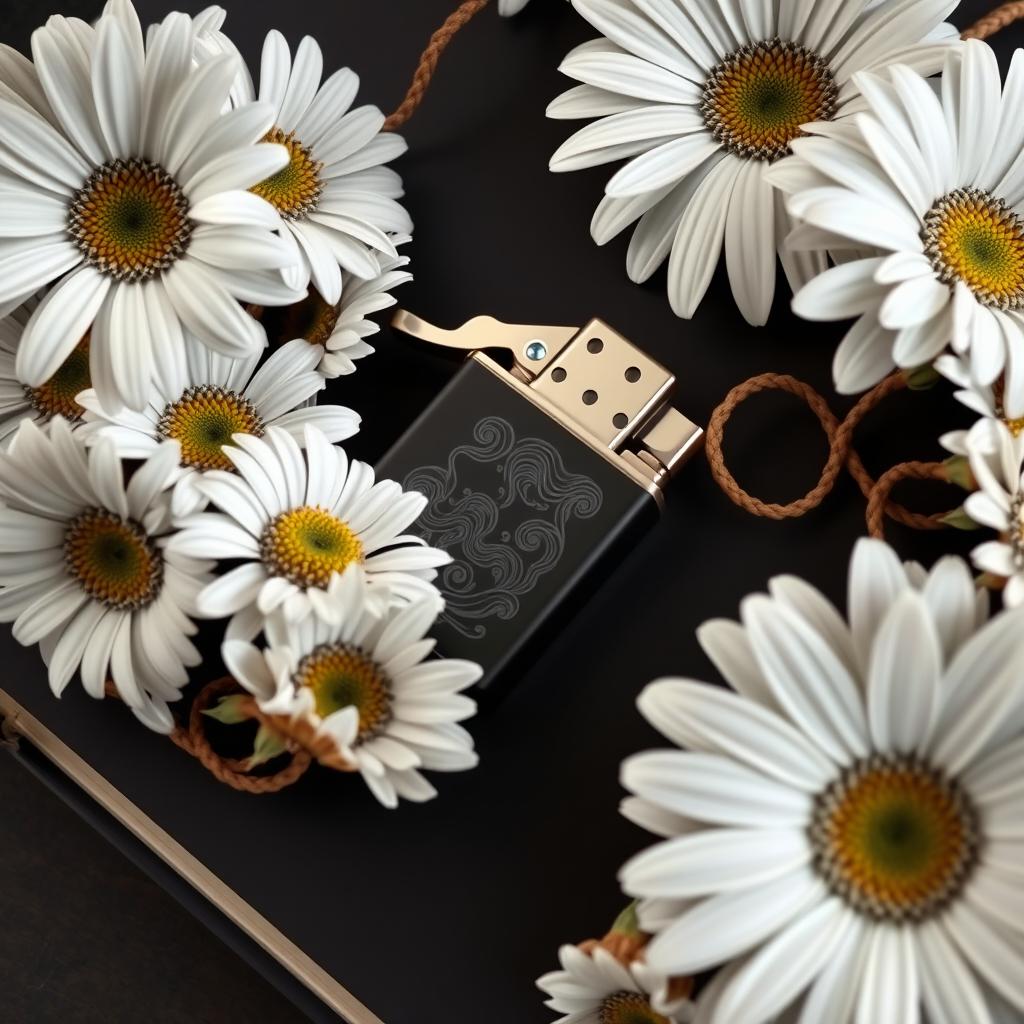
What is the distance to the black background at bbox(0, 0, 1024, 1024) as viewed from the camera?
60 cm

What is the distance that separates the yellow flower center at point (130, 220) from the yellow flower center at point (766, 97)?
0.90 ft

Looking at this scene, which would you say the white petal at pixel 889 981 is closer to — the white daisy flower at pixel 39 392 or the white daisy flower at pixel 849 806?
the white daisy flower at pixel 849 806

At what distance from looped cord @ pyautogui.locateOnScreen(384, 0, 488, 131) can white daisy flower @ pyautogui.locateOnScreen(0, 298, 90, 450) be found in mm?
218

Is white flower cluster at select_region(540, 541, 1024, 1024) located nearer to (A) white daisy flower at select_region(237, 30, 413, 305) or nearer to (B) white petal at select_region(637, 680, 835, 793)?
(B) white petal at select_region(637, 680, 835, 793)

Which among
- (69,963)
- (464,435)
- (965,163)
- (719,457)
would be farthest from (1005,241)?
(69,963)

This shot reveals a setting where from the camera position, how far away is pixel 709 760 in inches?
17.4

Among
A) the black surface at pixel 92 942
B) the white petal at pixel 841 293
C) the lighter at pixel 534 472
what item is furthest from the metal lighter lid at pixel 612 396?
the black surface at pixel 92 942

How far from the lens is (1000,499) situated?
50 cm

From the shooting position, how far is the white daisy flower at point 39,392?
1.96ft

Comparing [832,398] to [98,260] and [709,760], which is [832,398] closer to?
[709,760]

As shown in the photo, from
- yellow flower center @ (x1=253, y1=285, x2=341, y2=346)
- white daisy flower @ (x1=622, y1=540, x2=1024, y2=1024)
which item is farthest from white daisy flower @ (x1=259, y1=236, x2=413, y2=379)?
white daisy flower @ (x1=622, y1=540, x2=1024, y2=1024)

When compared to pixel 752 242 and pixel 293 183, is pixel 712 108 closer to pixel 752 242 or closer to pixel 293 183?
pixel 752 242

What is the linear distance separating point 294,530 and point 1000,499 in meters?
0.31

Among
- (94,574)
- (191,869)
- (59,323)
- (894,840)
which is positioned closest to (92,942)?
(191,869)
